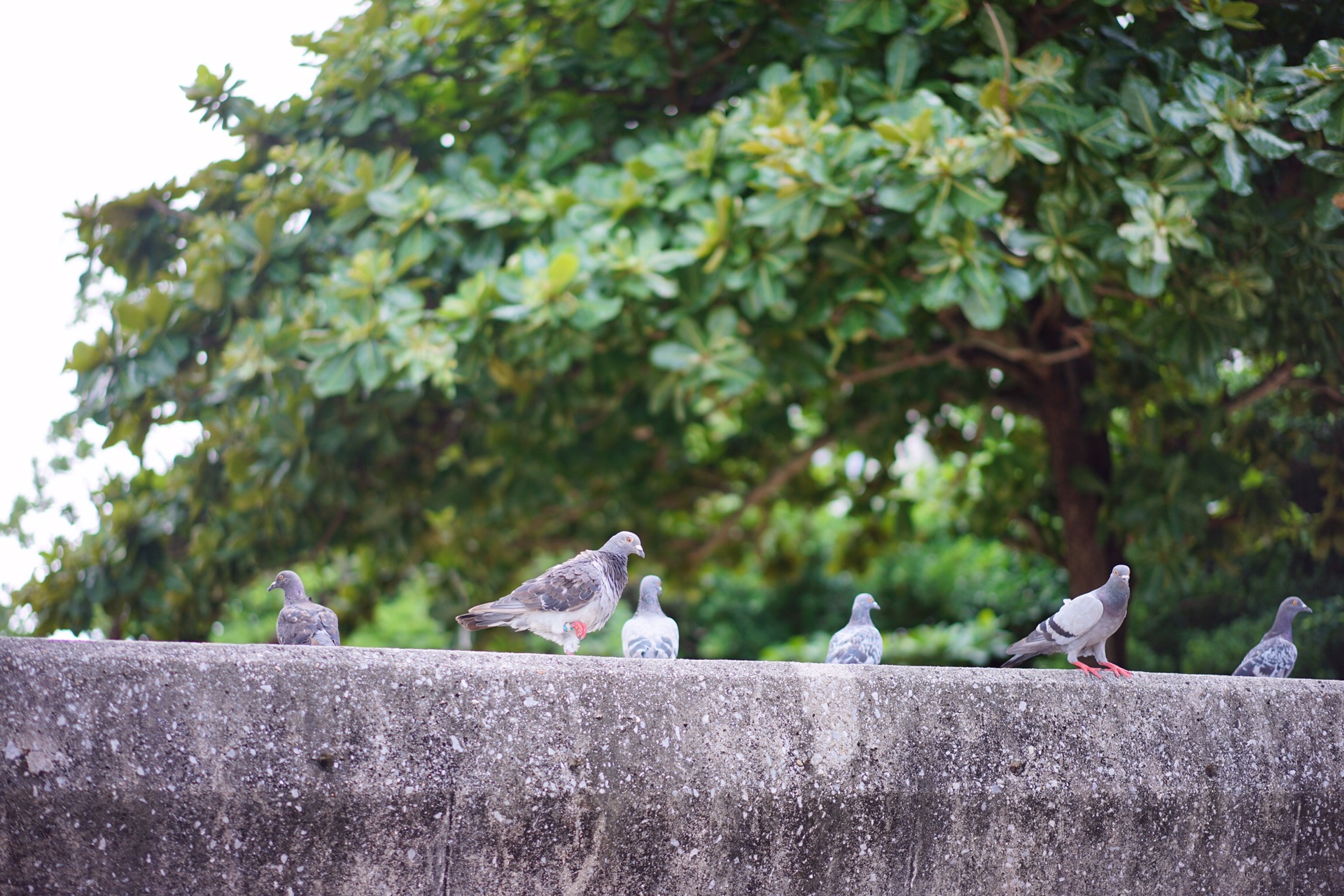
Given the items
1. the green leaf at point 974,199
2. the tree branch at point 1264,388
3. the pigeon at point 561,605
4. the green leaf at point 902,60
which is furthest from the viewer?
the tree branch at point 1264,388

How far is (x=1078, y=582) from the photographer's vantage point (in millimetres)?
Result: 6266

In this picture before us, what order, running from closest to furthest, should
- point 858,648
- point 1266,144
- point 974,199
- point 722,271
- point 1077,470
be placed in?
1. point 858,648
2. point 1266,144
3. point 974,199
4. point 722,271
5. point 1077,470

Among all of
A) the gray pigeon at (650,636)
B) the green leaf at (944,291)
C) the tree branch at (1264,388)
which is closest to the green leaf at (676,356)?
the green leaf at (944,291)

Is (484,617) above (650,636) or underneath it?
above

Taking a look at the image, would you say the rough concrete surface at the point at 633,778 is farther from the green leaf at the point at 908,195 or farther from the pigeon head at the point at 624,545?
the green leaf at the point at 908,195

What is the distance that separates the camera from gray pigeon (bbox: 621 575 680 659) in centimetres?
319

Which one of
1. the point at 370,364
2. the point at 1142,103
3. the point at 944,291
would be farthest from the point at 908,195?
the point at 370,364

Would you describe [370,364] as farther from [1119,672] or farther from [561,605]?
[1119,672]

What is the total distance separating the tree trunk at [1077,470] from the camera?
6.23 meters

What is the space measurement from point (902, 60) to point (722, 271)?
123cm

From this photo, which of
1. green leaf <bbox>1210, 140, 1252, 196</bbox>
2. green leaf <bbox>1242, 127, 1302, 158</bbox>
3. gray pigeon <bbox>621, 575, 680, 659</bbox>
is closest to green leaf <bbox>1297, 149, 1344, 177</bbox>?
green leaf <bbox>1242, 127, 1302, 158</bbox>

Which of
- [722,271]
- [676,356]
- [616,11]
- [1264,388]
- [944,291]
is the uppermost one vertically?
[616,11]

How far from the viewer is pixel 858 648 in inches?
135

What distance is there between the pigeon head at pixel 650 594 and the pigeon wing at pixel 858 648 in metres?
0.61
